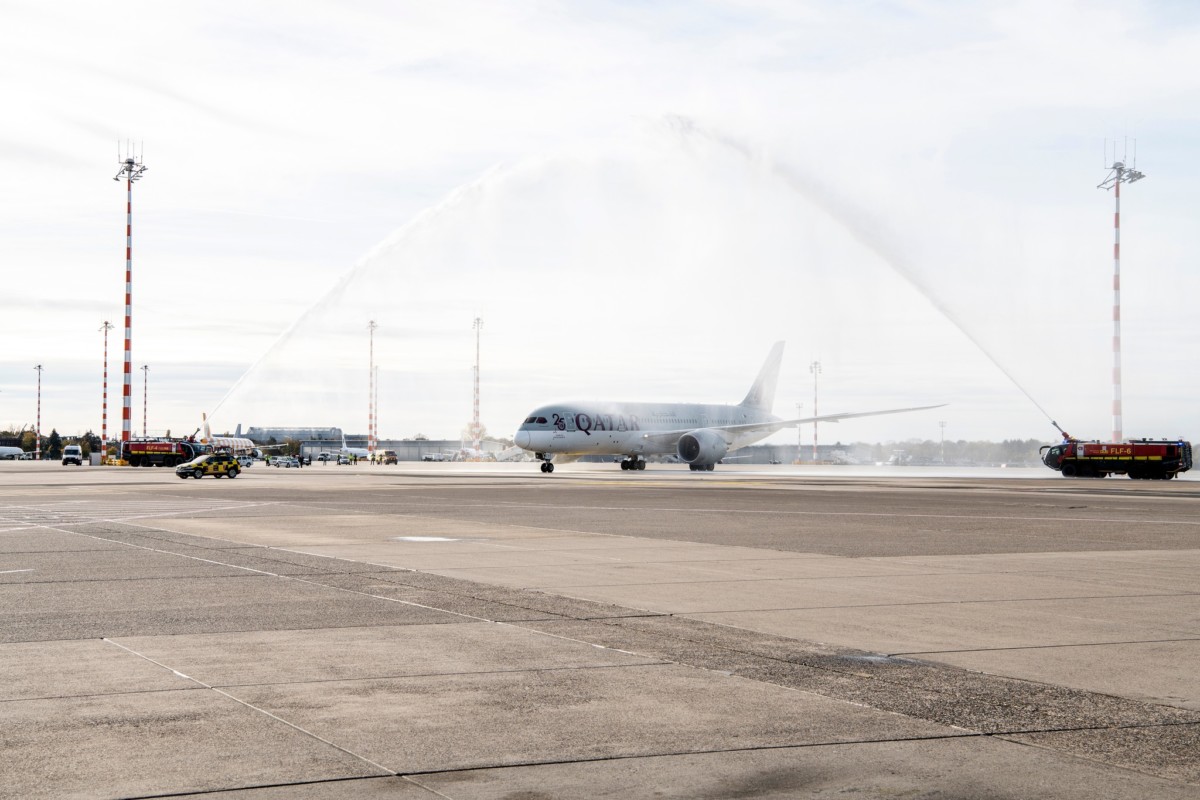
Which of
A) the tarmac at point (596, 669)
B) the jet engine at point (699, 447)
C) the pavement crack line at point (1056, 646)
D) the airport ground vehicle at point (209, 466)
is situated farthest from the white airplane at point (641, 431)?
the pavement crack line at point (1056, 646)

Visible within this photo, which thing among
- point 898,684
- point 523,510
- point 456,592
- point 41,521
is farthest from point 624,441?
point 898,684

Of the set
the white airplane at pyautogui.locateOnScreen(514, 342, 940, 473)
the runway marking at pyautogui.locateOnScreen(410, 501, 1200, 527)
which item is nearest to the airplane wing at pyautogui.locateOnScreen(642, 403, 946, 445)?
the white airplane at pyautogui.locateOnScreen(514, 342, 940, 473)

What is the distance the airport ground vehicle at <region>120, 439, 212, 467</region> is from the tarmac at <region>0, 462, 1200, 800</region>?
75.3m

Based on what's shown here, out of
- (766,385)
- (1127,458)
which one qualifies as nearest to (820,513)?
(1127,458)

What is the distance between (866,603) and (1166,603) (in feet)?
11.7

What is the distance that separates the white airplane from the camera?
255ft

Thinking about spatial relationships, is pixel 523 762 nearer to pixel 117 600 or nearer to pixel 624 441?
pixel 117 600

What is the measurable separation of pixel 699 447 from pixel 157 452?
1669 inches

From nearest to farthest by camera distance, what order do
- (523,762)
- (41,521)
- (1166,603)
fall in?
(523,762), (1166,603), (41,521)

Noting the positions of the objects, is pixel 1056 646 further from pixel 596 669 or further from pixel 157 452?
pixel 157 452

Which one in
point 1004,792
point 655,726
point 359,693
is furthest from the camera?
point 359,693

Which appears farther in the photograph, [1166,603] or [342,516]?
[342,516]

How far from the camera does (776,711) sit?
866 centimetres

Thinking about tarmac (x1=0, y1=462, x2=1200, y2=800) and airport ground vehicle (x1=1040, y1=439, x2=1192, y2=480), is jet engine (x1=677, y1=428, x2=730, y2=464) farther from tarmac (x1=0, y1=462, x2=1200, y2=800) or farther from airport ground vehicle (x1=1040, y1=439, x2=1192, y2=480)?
tarmac (x1=0, y1=462, x2=1200, y2=800)
